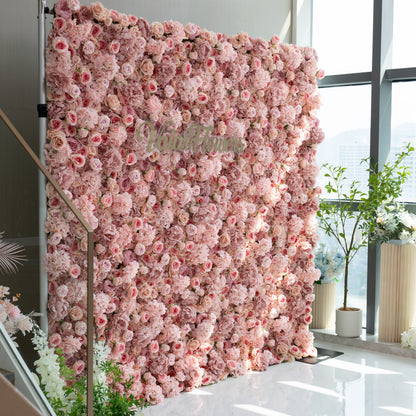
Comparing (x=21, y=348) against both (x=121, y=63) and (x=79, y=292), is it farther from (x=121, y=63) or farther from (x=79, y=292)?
(x=121, y=63)

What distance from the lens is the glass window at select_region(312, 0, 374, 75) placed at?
606 cm

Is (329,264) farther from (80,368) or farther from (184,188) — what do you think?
(80,368)

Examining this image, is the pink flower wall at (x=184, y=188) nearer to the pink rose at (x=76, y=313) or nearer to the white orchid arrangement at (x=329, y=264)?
the pink rose at (x=76, y=313)

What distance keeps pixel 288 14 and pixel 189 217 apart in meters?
2.63

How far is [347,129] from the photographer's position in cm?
623

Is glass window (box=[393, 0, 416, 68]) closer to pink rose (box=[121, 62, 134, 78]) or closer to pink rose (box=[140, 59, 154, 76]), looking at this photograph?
pink rose (box=[140, 59, 154, 76])

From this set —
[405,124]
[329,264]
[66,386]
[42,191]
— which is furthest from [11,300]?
[405,124]

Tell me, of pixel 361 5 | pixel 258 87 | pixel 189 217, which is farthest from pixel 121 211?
pixel 361 5

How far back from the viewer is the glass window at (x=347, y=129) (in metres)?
6.11

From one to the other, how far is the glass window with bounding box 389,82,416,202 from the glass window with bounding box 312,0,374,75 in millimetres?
419

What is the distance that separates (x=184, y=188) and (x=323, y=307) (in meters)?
2.37

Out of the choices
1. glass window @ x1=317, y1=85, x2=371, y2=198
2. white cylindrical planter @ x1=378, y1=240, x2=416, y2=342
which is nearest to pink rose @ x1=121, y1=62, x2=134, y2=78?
glass window @ x1=317, y1=85, x2=371, y2=198

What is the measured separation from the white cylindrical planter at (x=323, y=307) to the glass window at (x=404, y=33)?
2199mm

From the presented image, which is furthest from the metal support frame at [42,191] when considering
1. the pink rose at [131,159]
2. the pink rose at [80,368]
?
the pink rose at [131,159]
